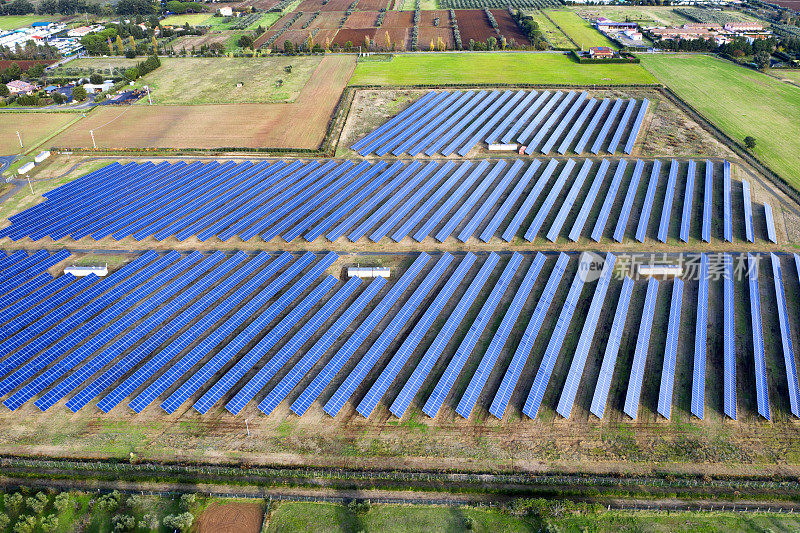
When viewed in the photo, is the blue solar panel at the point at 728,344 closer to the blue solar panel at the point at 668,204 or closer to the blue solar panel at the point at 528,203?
the blue solar panel at the point at 668,204

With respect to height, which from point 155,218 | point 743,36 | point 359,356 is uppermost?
point 743,36

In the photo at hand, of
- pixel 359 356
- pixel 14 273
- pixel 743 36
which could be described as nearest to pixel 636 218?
pixel 359 356

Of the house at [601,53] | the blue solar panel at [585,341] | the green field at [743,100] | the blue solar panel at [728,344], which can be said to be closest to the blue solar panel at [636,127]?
the green field at [743,100]

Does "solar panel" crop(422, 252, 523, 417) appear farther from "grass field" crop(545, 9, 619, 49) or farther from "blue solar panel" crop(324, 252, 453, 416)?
"grass field" crop(545, 9, 619, 49)

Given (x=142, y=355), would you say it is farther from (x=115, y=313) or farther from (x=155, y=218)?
(x=155, y=218)

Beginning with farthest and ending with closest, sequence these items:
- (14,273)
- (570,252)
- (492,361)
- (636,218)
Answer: (636,218)
(570,252)
(14,273)
(492,361)

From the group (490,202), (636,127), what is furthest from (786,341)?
(636,127)

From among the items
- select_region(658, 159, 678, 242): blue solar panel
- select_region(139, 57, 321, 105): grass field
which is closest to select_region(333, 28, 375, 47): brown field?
select_region(139, 57, 321, 105): grass field

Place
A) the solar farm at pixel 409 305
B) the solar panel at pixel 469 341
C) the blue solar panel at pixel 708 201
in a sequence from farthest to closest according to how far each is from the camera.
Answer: the blue solar panel at pixel 708 201 → the solar panel at pixel 469 341 → the solar farm at pixel 409 305
